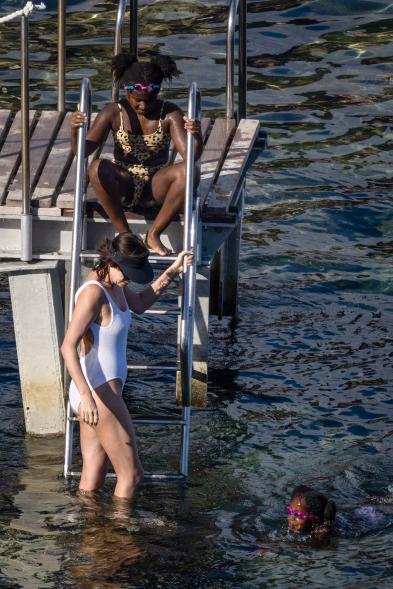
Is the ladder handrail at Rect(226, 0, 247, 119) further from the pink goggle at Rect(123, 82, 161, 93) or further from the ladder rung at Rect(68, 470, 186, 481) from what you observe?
the ladder rung at Rect(68, 470, 186, 481)

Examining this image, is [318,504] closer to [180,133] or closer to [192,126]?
[192,126]

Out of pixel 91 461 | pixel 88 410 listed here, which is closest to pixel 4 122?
pixel 91 461

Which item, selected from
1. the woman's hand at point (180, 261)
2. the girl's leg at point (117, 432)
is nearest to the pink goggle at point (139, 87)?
the woman's hand at point (180, 261)

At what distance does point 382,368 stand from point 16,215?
3871mm

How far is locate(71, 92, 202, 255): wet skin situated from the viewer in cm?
974

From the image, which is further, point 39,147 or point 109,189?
point 39,147

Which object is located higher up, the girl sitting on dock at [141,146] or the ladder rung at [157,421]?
the girl sitting on dock at [141,146]

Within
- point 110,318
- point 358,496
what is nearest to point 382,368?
point 358,496

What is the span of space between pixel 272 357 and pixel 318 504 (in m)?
3.96

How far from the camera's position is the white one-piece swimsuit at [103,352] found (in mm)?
8617

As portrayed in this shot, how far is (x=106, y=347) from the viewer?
8641 mm

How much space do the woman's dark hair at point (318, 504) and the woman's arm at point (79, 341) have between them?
1409 mm

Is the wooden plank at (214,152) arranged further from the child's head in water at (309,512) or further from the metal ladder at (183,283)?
the child's head in water at (309,512)

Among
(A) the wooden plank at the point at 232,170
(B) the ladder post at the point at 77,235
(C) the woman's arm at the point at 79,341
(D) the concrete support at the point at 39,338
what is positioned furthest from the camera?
(A) the wooden plank at the point at 232,170
